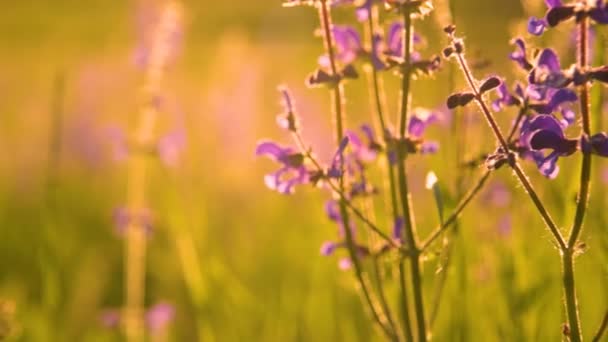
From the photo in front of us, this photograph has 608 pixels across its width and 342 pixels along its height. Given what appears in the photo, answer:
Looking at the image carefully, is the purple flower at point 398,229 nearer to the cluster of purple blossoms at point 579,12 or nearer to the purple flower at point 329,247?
the purple flower at point 329,247

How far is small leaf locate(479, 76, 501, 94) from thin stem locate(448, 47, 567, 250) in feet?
0.07

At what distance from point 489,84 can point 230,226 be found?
16.6ft

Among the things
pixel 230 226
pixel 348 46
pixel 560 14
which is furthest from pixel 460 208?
pixel 230 226

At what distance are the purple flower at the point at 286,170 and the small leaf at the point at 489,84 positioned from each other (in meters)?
0.48

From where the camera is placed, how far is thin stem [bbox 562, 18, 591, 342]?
1.32 metres

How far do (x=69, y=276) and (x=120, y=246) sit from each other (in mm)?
1282

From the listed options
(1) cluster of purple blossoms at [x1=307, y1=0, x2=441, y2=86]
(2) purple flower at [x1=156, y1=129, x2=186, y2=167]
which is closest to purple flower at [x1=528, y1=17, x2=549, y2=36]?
(1) cluster of purple blossoms at [x1=307, y1=0, x2=441, y2=86]

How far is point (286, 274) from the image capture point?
4098mm

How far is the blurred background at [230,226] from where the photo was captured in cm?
253

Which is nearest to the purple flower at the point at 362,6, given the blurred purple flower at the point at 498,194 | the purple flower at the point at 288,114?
the purple flower at the point at 288,114

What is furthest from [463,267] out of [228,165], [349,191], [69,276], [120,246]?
[228,165]

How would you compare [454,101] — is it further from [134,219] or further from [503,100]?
[134,219]

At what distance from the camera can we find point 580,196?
136cm

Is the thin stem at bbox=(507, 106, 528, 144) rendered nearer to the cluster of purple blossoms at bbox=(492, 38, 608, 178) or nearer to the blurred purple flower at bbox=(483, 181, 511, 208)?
the cluster of purple blossoms at bbox=(492, 38, 608, 178)
